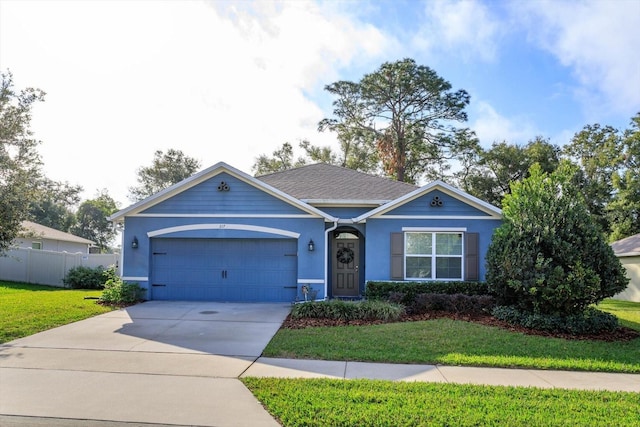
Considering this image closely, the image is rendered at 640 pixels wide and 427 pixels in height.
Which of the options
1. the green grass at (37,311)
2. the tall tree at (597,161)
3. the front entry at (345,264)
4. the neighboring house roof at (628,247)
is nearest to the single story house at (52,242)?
the green grass at (37,311)

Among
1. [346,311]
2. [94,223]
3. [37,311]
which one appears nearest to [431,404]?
[346,311]

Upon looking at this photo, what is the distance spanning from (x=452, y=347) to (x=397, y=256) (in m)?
5.26

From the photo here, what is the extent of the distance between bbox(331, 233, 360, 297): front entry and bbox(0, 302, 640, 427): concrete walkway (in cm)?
532

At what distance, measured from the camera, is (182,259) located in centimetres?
1324

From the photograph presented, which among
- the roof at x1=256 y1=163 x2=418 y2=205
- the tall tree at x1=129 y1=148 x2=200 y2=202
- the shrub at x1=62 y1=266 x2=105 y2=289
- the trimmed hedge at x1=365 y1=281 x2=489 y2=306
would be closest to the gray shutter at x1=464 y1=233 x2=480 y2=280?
the trimmed hedge at x1=365 y1=281 x2=489 y2=306

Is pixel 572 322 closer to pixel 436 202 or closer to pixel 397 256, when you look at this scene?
pixel 397 256

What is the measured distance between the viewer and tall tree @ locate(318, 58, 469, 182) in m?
29.0

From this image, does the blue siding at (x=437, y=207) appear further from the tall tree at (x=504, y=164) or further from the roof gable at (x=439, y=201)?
the tall tree at (x=504, y=164)

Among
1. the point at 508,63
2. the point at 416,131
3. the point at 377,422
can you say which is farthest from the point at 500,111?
the point at 377,422

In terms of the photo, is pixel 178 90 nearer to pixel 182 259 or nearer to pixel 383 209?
pixel 182 259

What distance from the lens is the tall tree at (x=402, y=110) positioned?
29.0 m

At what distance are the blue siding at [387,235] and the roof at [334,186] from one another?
3.82 feet

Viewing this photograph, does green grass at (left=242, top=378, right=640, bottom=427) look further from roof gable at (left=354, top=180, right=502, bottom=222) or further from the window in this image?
roof gable at (left=354, top=180, right=502, bottom=222)

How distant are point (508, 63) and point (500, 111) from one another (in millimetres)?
5332
